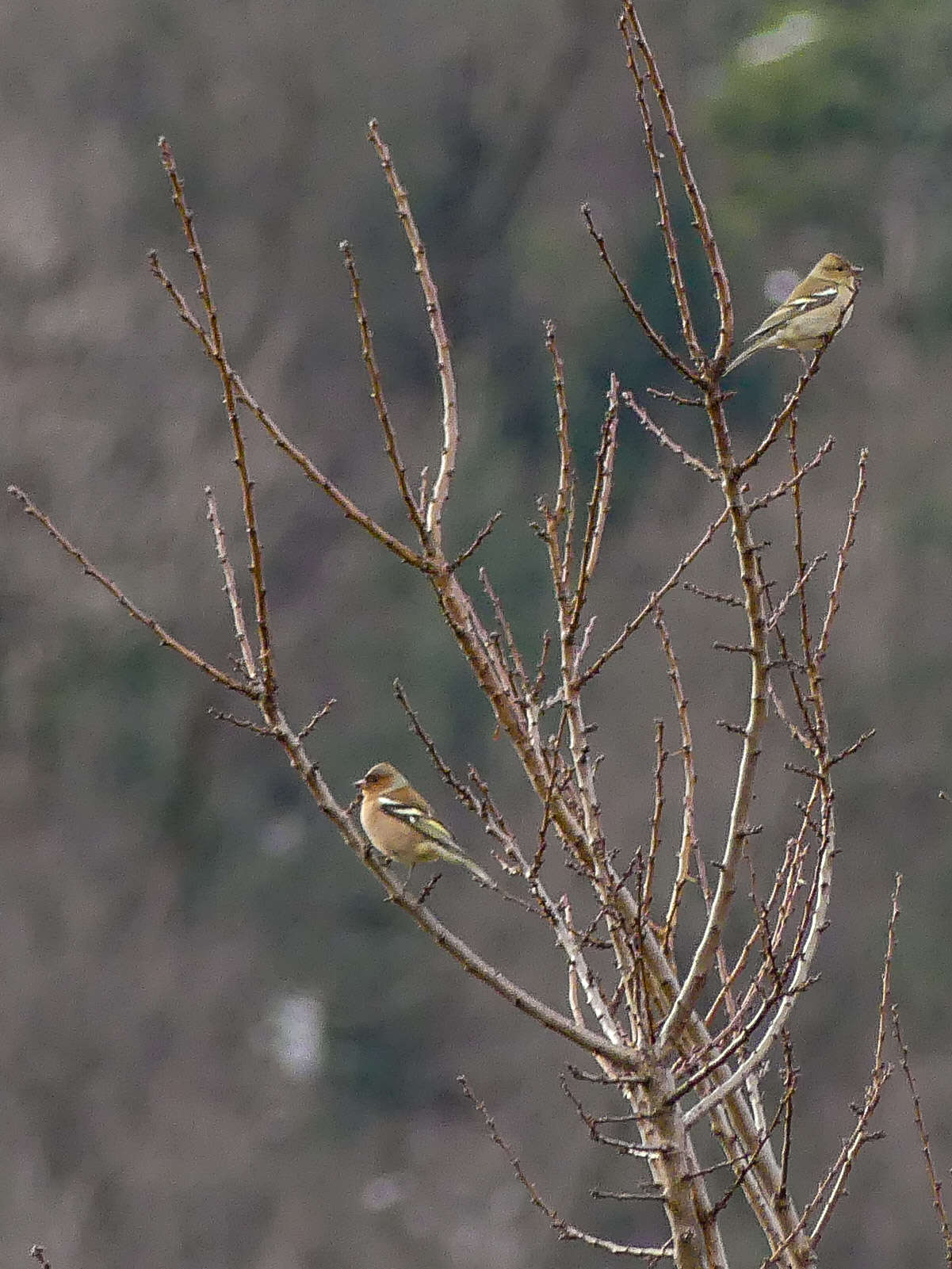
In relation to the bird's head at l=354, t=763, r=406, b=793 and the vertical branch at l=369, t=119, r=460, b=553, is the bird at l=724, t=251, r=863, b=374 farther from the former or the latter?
the vertical branch at l=369, t=119, r=460, b=553

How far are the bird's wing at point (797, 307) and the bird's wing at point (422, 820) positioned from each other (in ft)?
5.47

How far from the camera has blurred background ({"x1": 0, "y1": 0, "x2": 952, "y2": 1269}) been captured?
2067 cm

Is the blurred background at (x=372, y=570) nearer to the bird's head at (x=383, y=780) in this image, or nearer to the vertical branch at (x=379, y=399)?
the bird's head at (x=383, y=780)

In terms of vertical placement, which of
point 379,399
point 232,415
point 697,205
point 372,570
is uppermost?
point 372,570

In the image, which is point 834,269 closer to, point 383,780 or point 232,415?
point 383,780

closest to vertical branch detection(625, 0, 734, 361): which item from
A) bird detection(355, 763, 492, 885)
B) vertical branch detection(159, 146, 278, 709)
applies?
vertical branch detection(159, 146, 278, 709)

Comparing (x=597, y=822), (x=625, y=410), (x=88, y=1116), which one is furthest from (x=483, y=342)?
(x=597, y=822)

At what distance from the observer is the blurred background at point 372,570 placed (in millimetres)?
20672

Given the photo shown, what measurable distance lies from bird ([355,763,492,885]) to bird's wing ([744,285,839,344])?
167cm

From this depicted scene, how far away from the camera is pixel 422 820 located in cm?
520

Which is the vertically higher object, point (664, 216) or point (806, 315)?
point (806, 315)

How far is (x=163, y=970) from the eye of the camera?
2152cm

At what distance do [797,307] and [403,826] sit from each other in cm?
196

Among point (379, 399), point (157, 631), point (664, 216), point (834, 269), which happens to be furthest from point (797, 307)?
point (157, 631)
